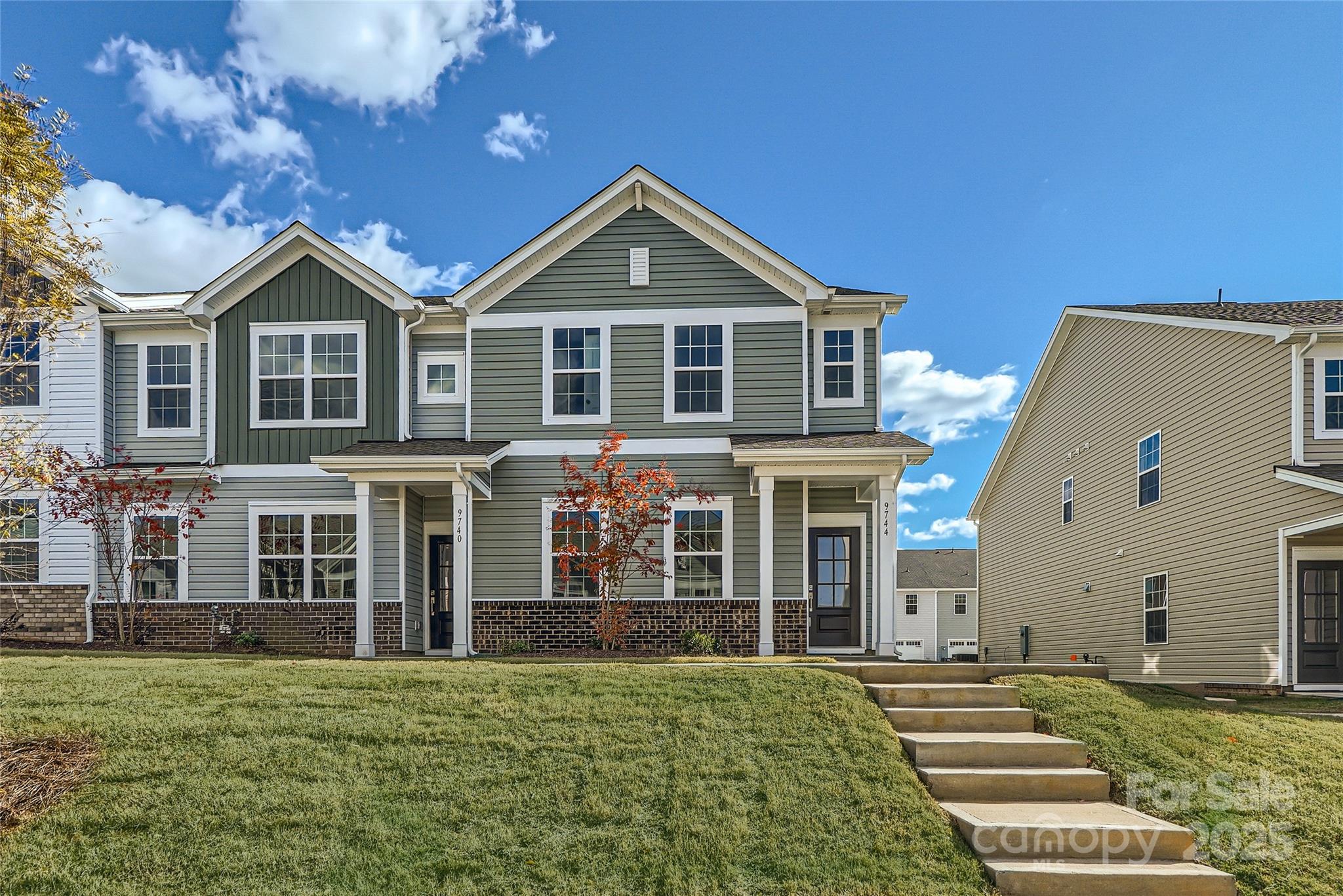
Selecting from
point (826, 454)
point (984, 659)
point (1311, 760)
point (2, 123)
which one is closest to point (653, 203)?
point (826, 454)

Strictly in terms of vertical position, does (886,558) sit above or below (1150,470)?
below

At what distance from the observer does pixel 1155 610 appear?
1470 centimetres

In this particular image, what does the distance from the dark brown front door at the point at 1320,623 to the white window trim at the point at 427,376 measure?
42.7ft

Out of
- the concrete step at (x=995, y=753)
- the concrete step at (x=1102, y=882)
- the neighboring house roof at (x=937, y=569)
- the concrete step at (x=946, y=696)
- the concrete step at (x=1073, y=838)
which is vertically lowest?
the neighboring house roof at (x=937, y=569)

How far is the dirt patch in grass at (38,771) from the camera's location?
21.0 ft

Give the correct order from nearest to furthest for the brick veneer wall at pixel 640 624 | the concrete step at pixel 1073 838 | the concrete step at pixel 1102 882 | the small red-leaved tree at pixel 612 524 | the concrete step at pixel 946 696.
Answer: the concrete step at pixel 1102 882 → the concrete step at pixel 1073 838 → the concrete step at pixel 946 696 → the small red-leaved tree at pixel 612 524 → the brick veneer wall at pixel 640 624

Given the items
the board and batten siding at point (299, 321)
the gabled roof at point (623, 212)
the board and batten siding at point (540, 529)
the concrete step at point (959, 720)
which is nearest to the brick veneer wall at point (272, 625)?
the board and batten siding at point (540, 529)

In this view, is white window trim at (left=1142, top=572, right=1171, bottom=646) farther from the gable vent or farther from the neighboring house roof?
the neighboring house roof

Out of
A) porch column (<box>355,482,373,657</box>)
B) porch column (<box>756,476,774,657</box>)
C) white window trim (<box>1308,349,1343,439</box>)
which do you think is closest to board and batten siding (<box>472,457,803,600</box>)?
porch column (<box>756,476,774,657</box>)

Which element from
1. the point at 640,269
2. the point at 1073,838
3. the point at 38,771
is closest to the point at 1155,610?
the point at 1073,838

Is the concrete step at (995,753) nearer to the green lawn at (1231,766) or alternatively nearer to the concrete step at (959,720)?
the green lawn at (1231,766)

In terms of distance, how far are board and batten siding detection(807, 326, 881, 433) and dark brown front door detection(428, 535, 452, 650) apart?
6.63 metres

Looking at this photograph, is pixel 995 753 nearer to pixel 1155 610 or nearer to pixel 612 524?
pixel 612 524

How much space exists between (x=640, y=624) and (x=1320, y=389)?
396 inches
